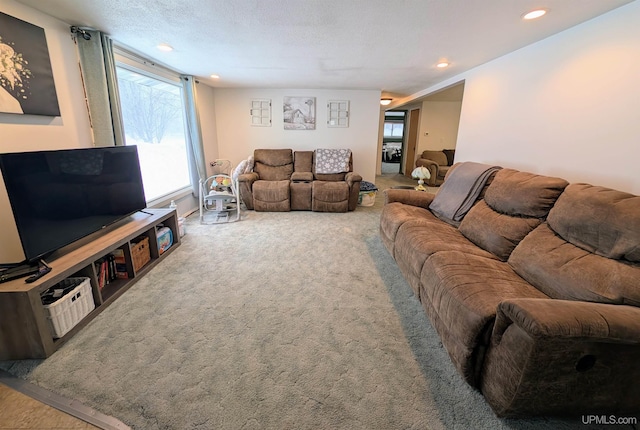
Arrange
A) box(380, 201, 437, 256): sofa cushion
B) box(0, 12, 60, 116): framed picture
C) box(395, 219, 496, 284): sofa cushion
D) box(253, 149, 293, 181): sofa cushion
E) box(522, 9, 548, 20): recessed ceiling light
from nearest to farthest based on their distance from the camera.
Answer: box(0, 12, 60, 116): framed picture, box(522, 9, 548, 20): recessed ceiling light, box(395, 219, 496, 284): sofa cushion, box(380, 201, 437, 256): sofa cushion, box(253, 149, 293, 181): sofa cushion

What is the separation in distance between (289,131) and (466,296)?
481 centimetres

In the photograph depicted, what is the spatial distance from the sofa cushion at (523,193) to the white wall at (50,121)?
11.7 feet

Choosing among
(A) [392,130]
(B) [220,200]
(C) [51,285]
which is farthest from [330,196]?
(A) [392,130]

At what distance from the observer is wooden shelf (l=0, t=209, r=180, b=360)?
57.7 inches

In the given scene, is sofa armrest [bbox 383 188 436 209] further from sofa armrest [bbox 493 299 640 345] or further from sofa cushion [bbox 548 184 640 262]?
sofa armrest [bbox 493 299 640 345]

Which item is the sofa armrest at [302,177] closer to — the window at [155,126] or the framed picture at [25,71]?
the window at [155,126]

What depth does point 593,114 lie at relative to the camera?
199 cm

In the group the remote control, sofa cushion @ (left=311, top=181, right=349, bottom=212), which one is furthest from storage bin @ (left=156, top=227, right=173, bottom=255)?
sofa cushion @ (left=311, top=181, right=349, bottom=212)

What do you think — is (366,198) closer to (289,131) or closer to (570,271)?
(289,131)

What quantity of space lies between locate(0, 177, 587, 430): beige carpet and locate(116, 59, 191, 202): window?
5.06 feet

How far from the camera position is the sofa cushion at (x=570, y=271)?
1254 millimetres

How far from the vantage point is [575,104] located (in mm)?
2129

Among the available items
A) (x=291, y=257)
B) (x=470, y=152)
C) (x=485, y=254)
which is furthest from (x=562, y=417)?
(x=470, y=152)

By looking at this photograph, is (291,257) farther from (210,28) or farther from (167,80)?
(167,80)
